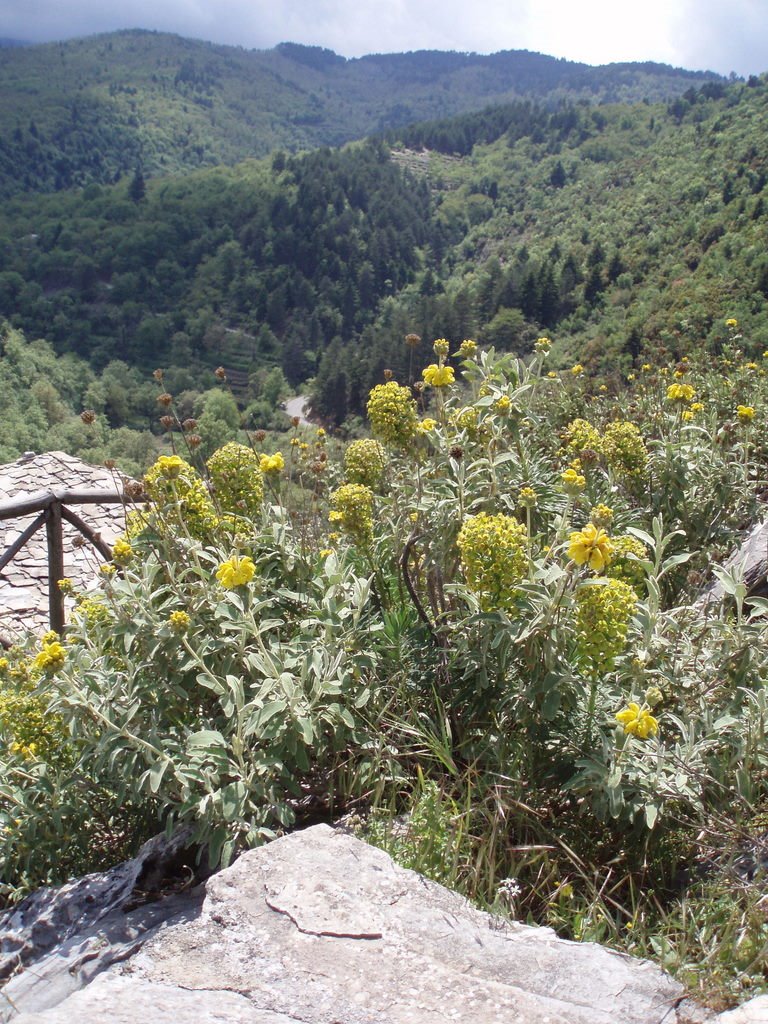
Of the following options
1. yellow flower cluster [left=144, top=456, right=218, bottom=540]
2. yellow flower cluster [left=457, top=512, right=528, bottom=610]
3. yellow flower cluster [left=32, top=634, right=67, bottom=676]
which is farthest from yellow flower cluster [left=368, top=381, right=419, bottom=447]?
yellow flower cluster [left=32, top=634, right=67, bottom=676]

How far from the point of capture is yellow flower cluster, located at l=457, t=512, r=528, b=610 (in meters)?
1.86

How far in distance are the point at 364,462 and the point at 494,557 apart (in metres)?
1.08

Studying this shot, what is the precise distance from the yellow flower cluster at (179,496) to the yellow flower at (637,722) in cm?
142

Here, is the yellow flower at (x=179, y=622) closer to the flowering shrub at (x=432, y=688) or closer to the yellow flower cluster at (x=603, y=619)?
the flowering shrub at (x=432, y=688)

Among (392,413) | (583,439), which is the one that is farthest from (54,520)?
(583,439)

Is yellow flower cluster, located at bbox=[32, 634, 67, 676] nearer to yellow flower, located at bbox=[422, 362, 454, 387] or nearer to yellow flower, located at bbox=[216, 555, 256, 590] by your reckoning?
yellow flower, located at bbox=[216, 555, 256, 590]

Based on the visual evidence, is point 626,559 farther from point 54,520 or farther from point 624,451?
point 54,520

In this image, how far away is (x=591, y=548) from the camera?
168 cm

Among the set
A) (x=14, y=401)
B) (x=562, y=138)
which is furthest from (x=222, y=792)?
(x=562, y=138)

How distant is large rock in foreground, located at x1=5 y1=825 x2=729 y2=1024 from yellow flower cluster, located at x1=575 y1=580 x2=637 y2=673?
653mm

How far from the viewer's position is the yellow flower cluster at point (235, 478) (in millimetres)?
2525

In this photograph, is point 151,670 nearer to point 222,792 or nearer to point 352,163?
point 222,792

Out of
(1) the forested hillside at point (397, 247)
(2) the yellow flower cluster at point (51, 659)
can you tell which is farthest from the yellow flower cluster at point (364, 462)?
(1) the forested hillside at point (397, 247)

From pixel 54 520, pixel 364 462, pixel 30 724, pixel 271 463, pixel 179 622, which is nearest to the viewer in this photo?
pixel 179 622
